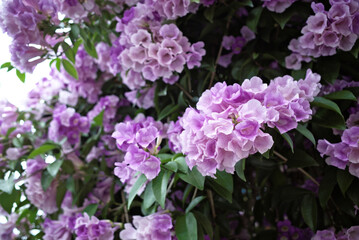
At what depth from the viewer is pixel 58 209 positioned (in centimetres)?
129

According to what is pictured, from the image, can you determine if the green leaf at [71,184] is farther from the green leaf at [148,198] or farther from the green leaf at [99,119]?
the green leaf at [148,198]

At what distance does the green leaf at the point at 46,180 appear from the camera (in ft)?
3.85

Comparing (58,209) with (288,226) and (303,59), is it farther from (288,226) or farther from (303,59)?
(303,59)

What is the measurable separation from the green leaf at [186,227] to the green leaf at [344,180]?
1.18 ft

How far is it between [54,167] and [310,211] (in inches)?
30.4

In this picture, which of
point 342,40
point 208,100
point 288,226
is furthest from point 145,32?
point 288,226

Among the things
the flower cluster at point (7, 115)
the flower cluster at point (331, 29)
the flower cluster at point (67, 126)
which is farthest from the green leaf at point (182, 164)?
the flower cluster at point (7, 115)

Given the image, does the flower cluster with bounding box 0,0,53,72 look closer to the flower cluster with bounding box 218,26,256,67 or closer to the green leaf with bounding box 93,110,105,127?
the green leaf with bounding box 93,110,105,127

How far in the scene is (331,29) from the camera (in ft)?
3.10

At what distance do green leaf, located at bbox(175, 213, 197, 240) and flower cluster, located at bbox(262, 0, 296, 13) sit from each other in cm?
60

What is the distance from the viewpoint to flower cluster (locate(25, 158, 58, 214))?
3.95ft

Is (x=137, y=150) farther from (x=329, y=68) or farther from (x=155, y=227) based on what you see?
(x=329, y=68)

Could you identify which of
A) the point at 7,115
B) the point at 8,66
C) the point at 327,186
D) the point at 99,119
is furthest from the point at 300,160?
the point at 7,115

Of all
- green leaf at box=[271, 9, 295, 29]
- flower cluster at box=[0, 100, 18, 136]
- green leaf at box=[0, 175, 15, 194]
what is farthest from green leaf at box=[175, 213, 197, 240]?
flower cluster at box=[0, 100, 18, 136]
